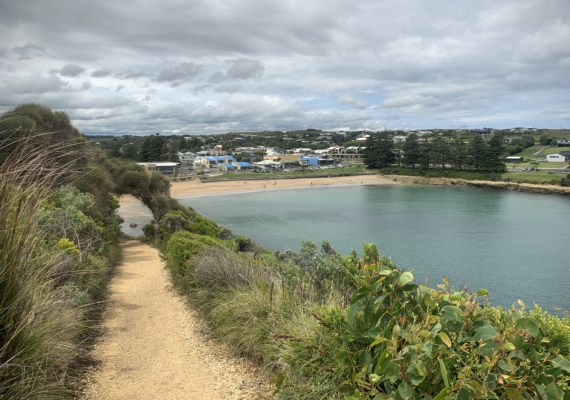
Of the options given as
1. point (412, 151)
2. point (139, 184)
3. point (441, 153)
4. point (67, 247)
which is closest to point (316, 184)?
point (412, 151)

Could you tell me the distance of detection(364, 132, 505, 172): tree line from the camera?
6931 cm

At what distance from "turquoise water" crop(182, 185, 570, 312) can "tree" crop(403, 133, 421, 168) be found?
19.2 m

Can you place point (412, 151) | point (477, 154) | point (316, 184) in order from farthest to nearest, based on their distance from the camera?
1. point (412, 151)
2. point (316, 184)
3. point (477, 154)

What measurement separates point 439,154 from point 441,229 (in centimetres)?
4738

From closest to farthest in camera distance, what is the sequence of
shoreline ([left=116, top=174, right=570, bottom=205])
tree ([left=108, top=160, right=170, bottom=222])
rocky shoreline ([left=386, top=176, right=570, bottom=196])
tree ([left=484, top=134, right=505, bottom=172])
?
tree ([left=108, top=160, right=170, bottom=222]) → rocky shoreline ([left=386, top=176, right=570, bottom=196]) → shoreline ([left=116, top=174, right=570, bottom=205]) → tree ([left=484, top=134, right=505, bottom=172])

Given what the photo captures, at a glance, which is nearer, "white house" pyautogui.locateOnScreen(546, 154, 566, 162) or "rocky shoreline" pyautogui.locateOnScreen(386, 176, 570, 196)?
"rocky shoreline" pyautogui.locateOnScreen(386, 176, 570, 196)

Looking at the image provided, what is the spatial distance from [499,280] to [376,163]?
222ft

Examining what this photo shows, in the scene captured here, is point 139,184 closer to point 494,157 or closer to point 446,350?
point 446,350

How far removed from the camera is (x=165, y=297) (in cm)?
801

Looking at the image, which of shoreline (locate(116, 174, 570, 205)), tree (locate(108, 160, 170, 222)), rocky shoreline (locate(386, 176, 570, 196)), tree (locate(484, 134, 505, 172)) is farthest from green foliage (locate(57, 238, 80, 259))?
tree (locate(484, 134, 505, 172))

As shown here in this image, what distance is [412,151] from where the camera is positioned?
80.0m

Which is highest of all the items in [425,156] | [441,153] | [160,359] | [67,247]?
[441,153]

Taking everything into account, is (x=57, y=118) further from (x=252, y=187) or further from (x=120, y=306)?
(x=252, y=187)

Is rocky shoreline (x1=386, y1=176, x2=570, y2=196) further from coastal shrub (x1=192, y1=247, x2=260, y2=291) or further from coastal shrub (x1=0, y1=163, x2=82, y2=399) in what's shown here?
coastal shrub (x1=0, y1=163, x2=82, y2=399)
